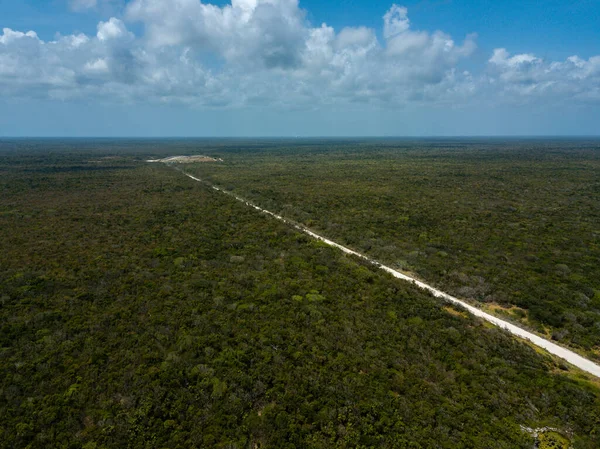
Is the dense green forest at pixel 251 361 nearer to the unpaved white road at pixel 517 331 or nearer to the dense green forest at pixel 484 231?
the unpaved white road at pixel 517 331

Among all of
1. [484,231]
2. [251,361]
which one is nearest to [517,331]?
[251,361]

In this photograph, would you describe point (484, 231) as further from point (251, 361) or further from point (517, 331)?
point (251, 361)

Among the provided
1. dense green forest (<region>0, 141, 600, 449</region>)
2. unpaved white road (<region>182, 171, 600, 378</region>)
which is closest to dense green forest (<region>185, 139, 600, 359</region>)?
unpaved white road (<region>182, 171, 600, 378</region>)

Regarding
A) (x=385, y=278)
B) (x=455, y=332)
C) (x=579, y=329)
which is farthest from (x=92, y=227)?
(x=579, y=329)

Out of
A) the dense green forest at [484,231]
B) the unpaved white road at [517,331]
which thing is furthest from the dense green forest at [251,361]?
the dense green forest at [484,231]

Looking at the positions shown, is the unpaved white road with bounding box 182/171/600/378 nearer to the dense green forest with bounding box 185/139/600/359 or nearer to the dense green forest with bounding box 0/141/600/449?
the dense green forest with bounding box 185/139/600/359

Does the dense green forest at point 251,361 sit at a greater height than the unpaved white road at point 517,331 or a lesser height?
greater
